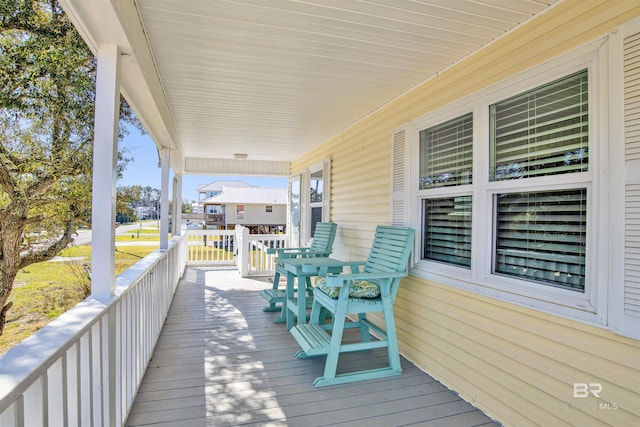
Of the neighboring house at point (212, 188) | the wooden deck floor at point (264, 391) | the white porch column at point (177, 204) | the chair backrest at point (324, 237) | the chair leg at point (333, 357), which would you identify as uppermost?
the neighboring house at point (212, 188)

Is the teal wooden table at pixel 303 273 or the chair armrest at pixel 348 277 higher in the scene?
the chair armrest at pixel 348 277

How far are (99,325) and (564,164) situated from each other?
2.62 m

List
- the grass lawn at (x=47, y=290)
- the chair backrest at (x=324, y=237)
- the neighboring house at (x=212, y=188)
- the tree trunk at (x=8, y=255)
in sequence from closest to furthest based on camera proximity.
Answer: the tree trunk at (x=8, y=255), the grass lawn at (x=47, y=290), the chair backrest at (x=324, y=237), the neighboring house at (x=212, y=188)

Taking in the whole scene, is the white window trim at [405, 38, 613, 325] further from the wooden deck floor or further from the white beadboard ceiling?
the wooden deck floor

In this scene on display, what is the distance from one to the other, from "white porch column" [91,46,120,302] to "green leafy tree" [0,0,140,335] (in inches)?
103

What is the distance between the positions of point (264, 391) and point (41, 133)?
159 inches

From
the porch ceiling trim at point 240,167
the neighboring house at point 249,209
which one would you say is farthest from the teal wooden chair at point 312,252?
the neighboring house at point 249,209

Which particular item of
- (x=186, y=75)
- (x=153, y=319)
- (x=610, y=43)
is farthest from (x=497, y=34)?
(x=153, y=319)

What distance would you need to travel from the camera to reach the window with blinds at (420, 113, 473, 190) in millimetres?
2678

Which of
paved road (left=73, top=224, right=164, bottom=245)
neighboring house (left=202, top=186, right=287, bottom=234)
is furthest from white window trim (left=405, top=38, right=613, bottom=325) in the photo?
neighboring house (left=202, top=186, right=287, bottom=234)

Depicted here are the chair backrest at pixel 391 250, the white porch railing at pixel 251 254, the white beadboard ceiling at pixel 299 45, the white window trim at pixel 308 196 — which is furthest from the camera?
the white porch railing at pixel 251 254

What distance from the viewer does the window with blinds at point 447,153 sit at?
105 inches

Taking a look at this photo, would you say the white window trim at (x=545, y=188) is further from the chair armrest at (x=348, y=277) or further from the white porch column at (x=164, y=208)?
the white porch column at (x=164, y=208)

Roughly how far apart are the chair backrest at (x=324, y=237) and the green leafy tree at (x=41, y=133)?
3.15 metres
